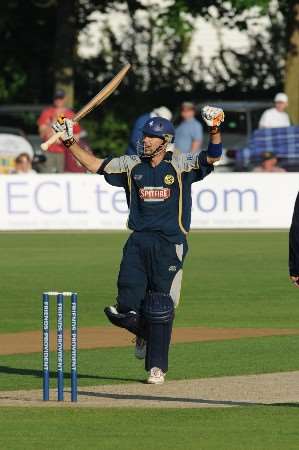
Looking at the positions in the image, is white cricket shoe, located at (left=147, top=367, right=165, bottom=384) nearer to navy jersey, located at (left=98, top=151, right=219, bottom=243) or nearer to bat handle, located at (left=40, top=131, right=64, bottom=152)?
navy jersey, located at (left=98, top=151, right=219, bottom=243)

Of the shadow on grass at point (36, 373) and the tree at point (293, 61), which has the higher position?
the tree at point (293, 61)

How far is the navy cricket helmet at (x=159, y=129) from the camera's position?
12570 millimetres

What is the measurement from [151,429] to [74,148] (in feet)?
9.57

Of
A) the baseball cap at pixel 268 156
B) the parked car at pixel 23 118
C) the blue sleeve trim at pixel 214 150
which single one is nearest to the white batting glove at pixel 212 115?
the blue sleeve trim at pixel 214 150

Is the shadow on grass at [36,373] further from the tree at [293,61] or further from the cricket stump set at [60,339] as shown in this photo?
the tree at [293,61]

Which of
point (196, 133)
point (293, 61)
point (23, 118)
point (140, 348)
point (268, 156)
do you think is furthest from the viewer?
point (293, 61)

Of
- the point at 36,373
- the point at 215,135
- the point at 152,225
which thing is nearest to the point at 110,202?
the point at 36,373

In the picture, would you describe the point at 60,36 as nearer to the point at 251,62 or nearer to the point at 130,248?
the point at 251,62

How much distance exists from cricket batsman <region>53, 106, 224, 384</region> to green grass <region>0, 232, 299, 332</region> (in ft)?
11.7

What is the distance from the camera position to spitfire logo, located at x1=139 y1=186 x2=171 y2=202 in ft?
41.2

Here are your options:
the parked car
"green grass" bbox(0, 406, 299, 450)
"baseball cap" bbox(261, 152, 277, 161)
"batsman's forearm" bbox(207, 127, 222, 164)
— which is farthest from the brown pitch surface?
the parked car

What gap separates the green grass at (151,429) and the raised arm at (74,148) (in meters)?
2.17

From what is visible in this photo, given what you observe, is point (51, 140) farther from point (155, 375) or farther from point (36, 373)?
point (36, 373)

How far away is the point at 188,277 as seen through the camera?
69.1 ft
